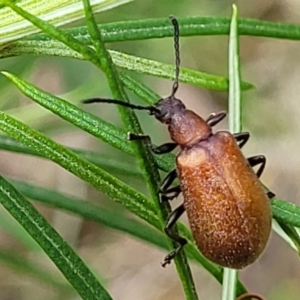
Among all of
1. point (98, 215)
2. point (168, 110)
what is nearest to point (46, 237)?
point (98, 215)

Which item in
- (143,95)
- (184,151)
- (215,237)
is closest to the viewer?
(143,95)

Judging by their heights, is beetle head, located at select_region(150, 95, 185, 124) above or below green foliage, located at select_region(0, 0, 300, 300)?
above

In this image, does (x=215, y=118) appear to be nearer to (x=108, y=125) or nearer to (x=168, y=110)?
(x=168, y=110)

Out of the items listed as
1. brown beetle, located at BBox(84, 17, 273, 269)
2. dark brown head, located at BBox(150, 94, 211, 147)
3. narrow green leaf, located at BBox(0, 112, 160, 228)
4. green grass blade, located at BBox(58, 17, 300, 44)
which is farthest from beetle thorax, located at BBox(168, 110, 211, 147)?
narrow green leaf, located at BBox(0, 112, 160, 228)

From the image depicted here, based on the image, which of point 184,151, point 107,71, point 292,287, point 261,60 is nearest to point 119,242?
point 292,287

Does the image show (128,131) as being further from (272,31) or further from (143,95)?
(272,31)

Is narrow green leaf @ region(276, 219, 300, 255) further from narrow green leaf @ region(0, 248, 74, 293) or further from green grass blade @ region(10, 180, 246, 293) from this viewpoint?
narrow green leaf @ region(0, 248, 74, 293)
